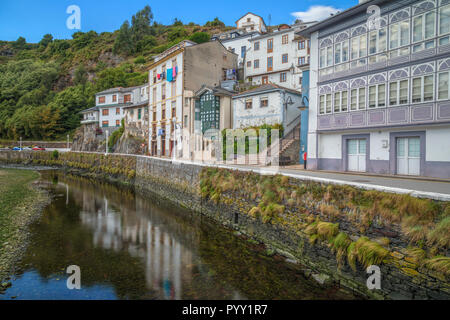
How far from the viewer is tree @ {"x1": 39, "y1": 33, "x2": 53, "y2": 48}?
442ft

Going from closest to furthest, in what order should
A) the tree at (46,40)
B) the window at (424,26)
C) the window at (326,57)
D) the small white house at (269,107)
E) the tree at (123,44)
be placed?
the window at (424,26), the window at (326,57), the small white house at (269,107), the tree at (123,44), the tree at (46,40)

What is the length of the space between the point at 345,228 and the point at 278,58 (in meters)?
41.2

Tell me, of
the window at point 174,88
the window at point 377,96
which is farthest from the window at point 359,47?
the window at point 174,88

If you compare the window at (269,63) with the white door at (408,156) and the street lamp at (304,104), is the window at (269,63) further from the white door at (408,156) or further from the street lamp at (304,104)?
the white door at (408,156)

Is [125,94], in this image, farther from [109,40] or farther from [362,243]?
[109,40]

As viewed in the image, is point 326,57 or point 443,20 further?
point 326,57

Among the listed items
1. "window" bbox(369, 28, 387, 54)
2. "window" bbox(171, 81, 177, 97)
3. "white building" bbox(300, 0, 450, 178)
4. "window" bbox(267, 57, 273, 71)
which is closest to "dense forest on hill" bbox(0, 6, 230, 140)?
"window" bbox(267, 57, 273, 71)

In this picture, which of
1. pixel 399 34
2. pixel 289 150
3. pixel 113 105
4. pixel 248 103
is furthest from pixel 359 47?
pixel 113 105

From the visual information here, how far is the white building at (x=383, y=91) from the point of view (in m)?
13.7

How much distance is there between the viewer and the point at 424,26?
13930mm

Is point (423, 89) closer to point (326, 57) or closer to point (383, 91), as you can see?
point (383, 91)

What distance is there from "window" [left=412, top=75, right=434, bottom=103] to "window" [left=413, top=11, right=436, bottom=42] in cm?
208

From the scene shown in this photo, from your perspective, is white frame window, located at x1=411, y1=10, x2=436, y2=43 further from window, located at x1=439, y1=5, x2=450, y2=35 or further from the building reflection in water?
the building reflection in water

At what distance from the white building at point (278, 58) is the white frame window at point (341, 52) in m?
22.5
